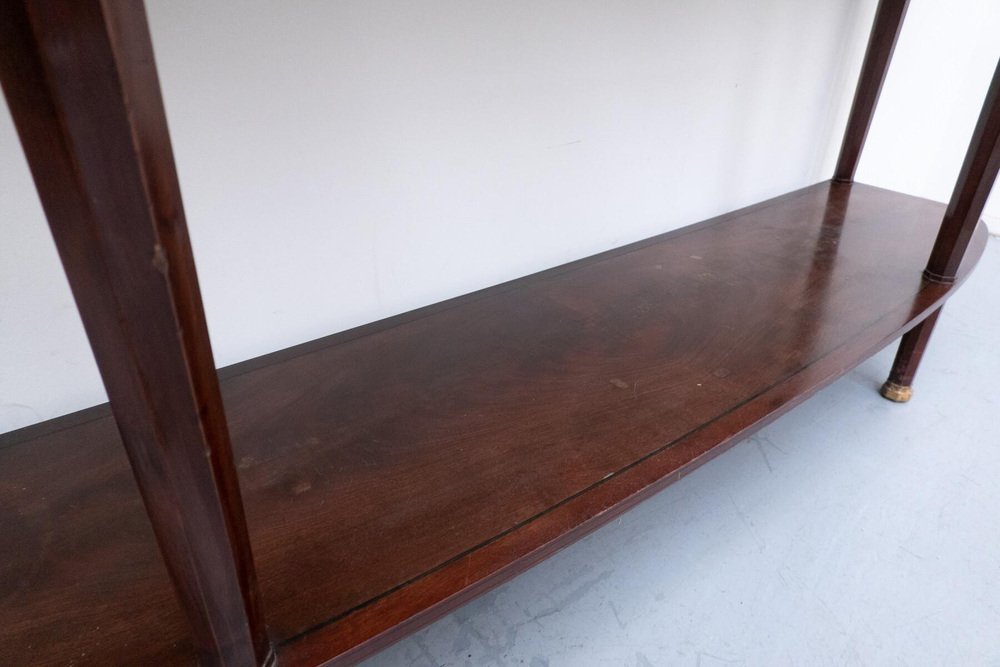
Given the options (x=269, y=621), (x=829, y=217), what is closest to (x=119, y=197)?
(x=269, y=621)

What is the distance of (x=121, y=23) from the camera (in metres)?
0.28

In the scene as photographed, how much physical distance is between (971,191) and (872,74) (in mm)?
558

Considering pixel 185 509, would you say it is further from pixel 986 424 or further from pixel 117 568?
pixel 986 424

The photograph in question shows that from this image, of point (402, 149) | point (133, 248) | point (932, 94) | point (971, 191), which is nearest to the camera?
point (133, 248)

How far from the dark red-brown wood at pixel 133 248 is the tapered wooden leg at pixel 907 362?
1418 mm

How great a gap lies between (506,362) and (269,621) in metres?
0.50

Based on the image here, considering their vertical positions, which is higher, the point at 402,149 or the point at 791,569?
the point at 402,149

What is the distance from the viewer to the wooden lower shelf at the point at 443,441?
1.98ft

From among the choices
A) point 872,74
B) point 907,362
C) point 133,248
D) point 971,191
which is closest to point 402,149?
point 133,248

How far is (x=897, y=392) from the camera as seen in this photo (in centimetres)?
143

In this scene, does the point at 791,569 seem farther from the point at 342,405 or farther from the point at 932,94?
the point at 932,94

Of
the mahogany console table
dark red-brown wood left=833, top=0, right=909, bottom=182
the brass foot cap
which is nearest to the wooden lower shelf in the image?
the mahogany console table

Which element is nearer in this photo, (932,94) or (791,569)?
(791,569)

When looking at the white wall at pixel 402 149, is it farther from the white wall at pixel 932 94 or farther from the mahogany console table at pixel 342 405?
the white wall at pixel 932 94
